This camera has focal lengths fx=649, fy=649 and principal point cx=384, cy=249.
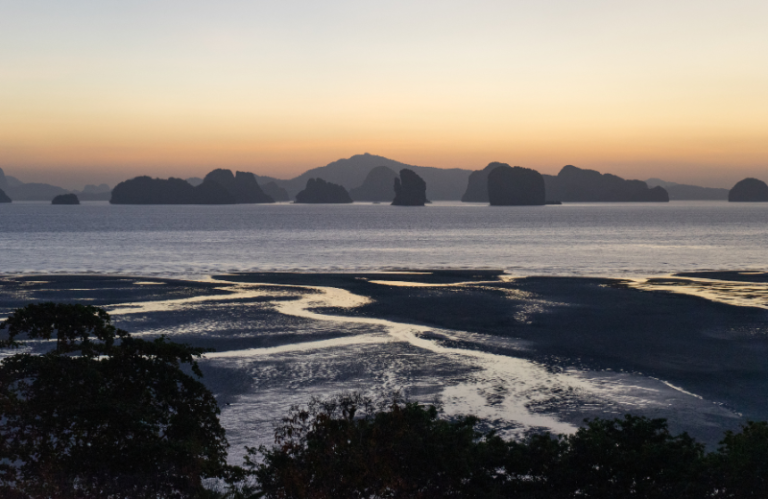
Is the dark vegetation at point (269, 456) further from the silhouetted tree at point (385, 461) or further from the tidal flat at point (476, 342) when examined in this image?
the tidal flat at point (476, 342)

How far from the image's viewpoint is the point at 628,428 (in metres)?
9.35

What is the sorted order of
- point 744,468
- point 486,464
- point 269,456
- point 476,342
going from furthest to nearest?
1. point 476,342
2. point 486,464
3. point 269,456
4. point 744,468

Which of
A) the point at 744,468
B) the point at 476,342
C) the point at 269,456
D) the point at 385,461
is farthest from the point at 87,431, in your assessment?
the point at 476,342

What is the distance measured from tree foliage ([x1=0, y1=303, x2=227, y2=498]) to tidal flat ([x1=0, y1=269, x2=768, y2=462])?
4.10 meters

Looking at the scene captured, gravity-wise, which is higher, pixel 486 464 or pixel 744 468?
pixel 744 468

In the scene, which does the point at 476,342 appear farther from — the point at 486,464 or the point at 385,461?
the point at 385,461

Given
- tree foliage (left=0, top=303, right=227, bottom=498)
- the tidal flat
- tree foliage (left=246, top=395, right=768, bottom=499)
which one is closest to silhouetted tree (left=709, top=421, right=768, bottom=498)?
tree foliage (left=246, top=395, right=768, bottom=499)

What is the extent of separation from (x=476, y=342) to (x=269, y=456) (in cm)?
1491

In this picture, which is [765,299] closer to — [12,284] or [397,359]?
[397,359]

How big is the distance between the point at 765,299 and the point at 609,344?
14886mm

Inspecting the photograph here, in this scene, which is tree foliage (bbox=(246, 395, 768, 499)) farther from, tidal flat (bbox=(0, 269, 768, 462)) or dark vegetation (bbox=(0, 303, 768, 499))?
tidal flat (bbox=(0, 269, 768, 462))

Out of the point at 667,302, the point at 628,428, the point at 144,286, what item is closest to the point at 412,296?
the point at 667,302

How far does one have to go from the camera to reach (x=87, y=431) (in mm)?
7957

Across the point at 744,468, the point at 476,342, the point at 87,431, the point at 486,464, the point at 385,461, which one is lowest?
the point at 476,342
